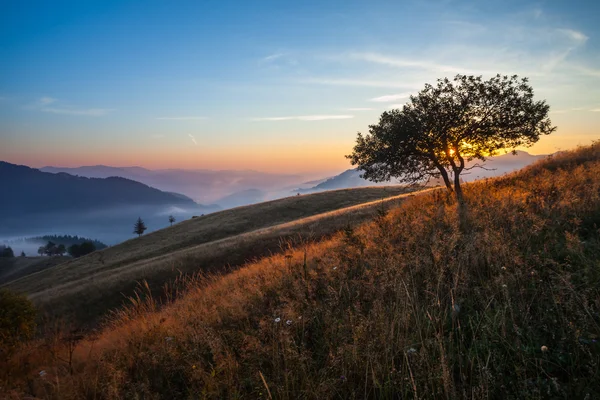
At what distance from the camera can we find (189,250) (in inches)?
1348

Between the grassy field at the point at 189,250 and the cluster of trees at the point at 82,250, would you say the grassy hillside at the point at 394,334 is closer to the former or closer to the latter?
the grassy field at the point at 189,250

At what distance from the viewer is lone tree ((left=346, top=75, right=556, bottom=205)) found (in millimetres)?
16203

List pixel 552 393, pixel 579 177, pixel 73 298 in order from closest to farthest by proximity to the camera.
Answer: pixel 552 393 < pixel 579 177 < pixel 73 298

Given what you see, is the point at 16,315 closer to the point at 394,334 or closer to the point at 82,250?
the point at 394,334

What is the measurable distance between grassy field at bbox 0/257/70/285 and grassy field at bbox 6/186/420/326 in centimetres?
10928

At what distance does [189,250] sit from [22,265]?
17345 cm

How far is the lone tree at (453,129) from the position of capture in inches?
638

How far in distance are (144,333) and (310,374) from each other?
3.74 meters

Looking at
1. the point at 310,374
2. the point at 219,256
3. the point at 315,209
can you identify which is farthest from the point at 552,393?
the point at 315,209

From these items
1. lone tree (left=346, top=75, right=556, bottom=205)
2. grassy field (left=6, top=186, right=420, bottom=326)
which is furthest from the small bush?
lone tree (left=346, top=75, right=556, bottom=205)

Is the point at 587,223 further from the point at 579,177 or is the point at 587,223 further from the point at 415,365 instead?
the point at 415,365

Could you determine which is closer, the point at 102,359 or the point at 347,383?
the point at 347,383

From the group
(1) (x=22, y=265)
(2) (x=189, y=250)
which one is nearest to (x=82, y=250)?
(1) (x=22, y=265)

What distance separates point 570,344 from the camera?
303 centimetres
